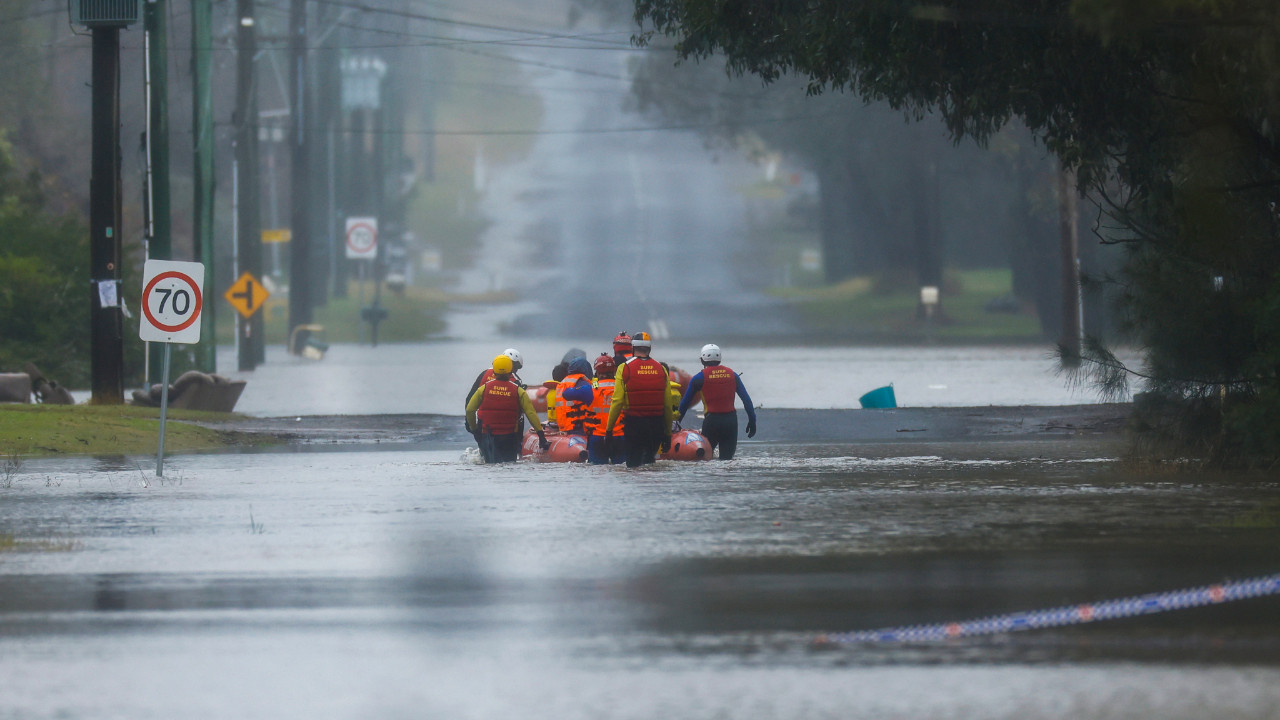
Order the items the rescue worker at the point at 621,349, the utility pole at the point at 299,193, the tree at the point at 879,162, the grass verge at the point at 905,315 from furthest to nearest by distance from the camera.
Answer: the tree at the point at 879,162 < the grass verge at the point at 905,315 < the utility pole at the point at 299,193 < the rescue worker at the point at 621,349

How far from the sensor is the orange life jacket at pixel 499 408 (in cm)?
1930

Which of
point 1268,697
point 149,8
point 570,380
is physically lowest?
point 1268,697

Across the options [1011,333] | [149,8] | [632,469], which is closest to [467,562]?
[632,469]

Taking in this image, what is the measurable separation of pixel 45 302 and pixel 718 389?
1821cm

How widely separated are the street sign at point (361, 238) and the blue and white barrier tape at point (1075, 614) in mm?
46013

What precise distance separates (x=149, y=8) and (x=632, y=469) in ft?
44.3

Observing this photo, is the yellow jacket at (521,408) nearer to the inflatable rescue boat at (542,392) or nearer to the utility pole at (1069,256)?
the inflatable rescue boat at (542,392)

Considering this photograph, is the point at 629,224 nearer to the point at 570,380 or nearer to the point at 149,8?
the point at 149,8

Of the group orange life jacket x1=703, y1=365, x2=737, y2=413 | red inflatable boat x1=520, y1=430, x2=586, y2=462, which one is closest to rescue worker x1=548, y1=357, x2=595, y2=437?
red inflatable boat x1=520, y1=430, x2=586, y2=462

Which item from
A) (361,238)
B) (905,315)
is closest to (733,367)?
(361,238)

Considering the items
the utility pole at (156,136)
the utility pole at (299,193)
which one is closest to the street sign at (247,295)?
the utility pole at (299,193)

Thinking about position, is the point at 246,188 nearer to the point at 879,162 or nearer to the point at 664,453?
the point at 664,453

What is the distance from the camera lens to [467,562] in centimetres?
1152

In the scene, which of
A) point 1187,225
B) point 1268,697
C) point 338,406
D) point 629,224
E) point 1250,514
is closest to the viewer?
point 1268,697
